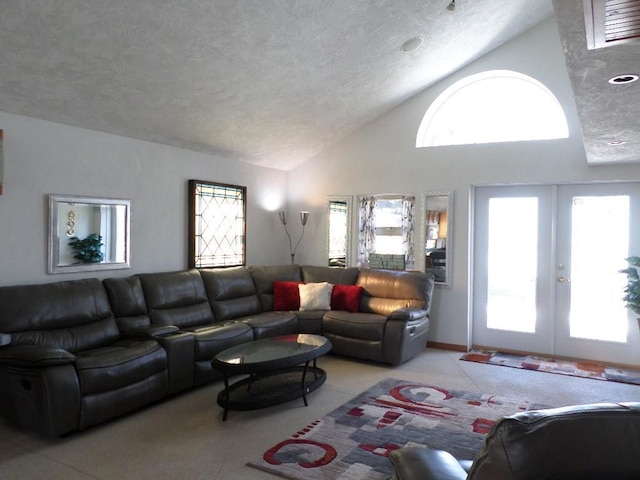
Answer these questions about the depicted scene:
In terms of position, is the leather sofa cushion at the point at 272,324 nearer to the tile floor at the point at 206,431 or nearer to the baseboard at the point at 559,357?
the tile floor at the point at 206,431

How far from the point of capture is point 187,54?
12.3ft

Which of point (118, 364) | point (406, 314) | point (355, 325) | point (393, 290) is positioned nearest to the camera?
point (118, 364)

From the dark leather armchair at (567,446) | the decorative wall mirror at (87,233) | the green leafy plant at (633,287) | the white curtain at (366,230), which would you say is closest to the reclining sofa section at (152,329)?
the decorative wall mirror at (87,233)

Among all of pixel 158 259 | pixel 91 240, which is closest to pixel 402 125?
pixel 158 259

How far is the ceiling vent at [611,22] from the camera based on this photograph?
1615mm

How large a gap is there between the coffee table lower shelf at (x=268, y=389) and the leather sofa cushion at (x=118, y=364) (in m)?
0.60

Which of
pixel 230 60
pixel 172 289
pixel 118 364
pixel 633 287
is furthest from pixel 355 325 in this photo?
pixel 230 60

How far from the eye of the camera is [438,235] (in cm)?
581

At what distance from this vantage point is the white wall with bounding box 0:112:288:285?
12.5 ft

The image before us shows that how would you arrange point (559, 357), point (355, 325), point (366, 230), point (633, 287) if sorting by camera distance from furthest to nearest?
point (366, 230) < point (559, 357) < point (355, 325) < point (633, 287)

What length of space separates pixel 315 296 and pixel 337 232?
131 cm

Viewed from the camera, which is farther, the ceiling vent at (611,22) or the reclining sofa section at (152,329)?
the reclining sofa section at (152,329)

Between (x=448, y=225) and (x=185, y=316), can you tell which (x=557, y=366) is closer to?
(x=448, y=225)

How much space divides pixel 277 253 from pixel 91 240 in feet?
9.53
